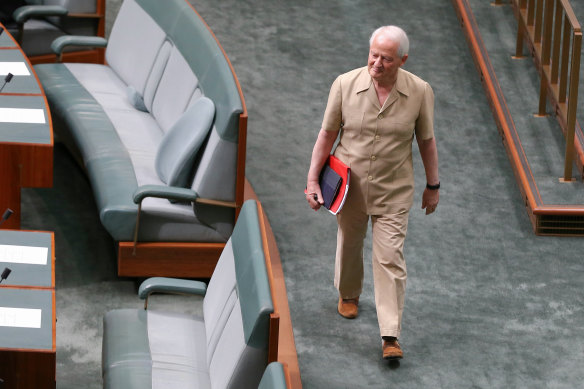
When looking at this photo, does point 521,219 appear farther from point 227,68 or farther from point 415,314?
point 227,68

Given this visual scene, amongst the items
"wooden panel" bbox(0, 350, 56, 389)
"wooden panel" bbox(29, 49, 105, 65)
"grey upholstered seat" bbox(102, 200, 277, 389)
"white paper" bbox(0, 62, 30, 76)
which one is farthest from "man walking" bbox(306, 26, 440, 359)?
"wooden panel" bbox(29, 49, 105, 65)

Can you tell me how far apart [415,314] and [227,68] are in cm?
151

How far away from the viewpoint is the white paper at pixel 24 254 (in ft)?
14.8

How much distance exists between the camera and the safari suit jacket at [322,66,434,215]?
4961 mm

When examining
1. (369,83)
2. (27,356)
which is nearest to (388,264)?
(369,83)

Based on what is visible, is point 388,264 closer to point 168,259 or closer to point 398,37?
point 398,37

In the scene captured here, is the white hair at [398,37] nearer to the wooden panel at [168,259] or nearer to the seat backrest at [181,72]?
the seat backrest at [181,72]

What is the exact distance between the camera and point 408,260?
6.04 metres

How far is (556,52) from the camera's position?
7.02m

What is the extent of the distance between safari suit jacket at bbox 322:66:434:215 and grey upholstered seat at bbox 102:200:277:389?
75 cm

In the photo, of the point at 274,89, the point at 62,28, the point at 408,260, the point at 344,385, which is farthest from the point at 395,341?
the point at 62,28

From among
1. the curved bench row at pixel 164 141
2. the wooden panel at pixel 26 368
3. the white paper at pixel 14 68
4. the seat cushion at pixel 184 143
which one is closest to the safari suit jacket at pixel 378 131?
the curved bench row at pixel 164 141

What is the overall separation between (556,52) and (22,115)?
3.16 meters

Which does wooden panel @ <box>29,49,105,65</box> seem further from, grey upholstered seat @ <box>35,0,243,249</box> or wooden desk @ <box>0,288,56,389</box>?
wooden desk @ <box>0,288,56,389</box>
